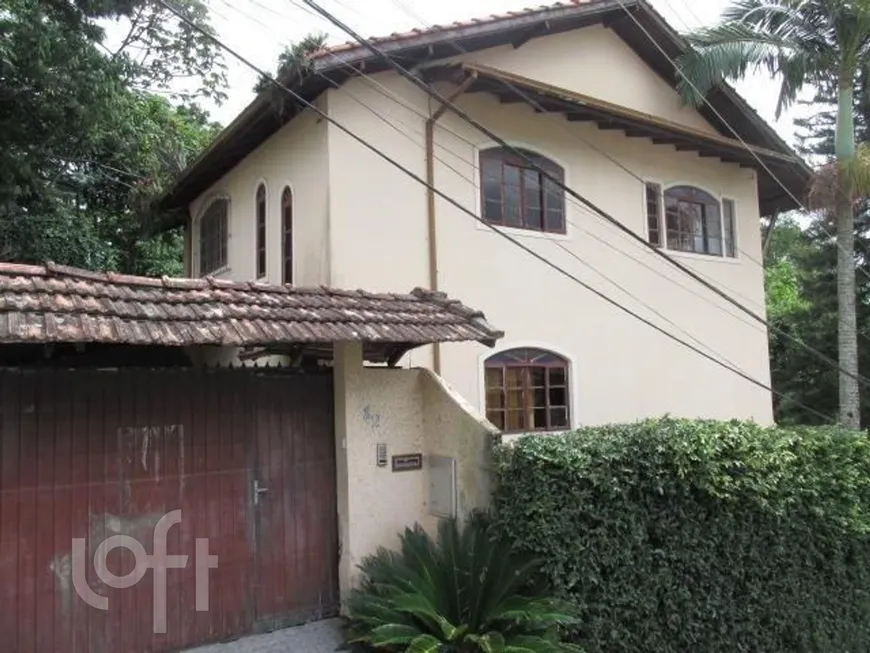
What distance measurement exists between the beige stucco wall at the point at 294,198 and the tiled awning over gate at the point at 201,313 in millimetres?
2890

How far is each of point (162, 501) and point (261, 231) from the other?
6679mm

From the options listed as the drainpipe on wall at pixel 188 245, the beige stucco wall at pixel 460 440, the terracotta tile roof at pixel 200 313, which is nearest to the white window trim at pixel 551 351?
the beige stucco wall at pixel 460 440

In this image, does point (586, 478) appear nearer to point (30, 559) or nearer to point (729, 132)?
point (30, 559)

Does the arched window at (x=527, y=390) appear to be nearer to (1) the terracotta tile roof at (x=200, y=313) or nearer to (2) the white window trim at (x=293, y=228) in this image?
(2) the white window trim at (x=293, y=228)

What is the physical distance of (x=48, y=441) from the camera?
496 centimetres

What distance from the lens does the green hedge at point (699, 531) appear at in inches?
225

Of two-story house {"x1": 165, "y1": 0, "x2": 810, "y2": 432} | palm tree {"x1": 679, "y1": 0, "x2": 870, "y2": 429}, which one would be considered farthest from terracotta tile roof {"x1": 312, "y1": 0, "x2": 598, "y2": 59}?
palm tree {"x1": 679, "y1": 0, "x2": 870, "y2": 429}

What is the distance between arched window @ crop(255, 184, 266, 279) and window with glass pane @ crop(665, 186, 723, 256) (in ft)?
23.3

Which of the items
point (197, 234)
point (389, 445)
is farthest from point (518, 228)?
point (197, 234)

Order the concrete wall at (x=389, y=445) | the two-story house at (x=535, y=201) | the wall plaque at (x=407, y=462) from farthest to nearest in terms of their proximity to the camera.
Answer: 1. the two-story house at (x=535, y=201)
2. the wall plaque at (x=407, y=462)
3. the concrete wall at (x=389, y=445)

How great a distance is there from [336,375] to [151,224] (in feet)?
37.5

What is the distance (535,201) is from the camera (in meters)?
10.9

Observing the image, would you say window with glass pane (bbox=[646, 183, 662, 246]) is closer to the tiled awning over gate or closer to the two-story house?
the two-story house

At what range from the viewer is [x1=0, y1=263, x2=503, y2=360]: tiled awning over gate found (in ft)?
14.8
